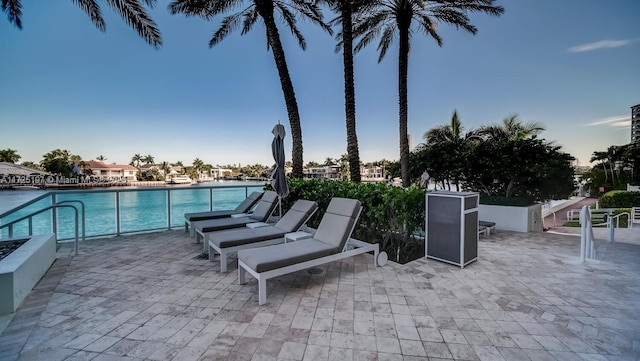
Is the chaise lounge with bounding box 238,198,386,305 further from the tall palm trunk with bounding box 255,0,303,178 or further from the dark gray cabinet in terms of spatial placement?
the tall palm trunk with bounding box 255,0,303,178

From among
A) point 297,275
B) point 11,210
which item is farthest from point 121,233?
point 297,275

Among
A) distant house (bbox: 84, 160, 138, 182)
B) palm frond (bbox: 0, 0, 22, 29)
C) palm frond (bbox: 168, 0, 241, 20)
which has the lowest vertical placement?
distant house (bbox: 84, 160, 138, 182)

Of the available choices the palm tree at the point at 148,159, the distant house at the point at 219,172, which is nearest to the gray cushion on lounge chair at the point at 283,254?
the distant house at the point at 219,172

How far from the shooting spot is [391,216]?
4.66 m

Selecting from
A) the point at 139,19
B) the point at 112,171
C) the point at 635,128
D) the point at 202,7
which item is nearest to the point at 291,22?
the point at 202,7

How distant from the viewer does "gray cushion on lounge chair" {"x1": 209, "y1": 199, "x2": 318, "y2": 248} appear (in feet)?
13.0

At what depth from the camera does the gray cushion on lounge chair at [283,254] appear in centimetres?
298

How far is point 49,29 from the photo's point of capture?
32.9ft

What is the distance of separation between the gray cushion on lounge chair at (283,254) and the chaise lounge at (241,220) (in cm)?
187

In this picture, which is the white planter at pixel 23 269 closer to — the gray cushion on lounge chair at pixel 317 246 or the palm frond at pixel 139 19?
the gray cushion on lounge chair at pixel 317 246

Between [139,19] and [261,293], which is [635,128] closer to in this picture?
[261,293]

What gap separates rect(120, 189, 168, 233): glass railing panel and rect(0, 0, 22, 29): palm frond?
192 inches

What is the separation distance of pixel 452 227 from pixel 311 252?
2.36m

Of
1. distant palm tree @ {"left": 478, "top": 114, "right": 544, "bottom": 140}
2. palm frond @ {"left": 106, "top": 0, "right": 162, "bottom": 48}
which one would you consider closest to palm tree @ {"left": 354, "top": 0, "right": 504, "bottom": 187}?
palm frond @ {"left": 106, "top": 0, "right": 162, "bottom": 48}
